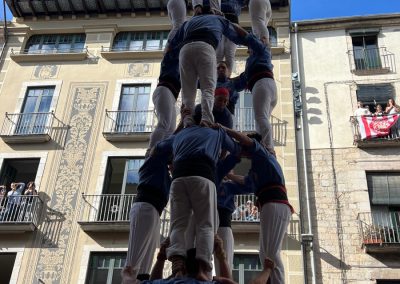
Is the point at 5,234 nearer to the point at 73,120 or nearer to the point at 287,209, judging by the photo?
the point at 73,120

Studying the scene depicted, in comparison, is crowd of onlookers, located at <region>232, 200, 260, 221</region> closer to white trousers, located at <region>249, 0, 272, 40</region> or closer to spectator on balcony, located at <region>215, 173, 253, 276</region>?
white trousers, located at <region>249, 0, 272, 40</region>

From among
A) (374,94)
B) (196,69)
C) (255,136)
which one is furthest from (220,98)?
(374,94)

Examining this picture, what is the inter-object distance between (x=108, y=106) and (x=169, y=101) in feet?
40.6

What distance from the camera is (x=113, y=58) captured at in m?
21.2

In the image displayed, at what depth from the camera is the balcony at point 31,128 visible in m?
18.7

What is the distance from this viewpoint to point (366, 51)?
19969mm

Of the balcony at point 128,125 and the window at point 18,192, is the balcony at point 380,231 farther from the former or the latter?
the window at point 18,192

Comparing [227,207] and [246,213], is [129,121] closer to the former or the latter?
[246,213]

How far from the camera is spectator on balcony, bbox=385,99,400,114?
17.9 metres

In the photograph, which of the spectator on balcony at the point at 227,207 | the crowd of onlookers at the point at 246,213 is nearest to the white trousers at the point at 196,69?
the spectator on balcony at the point at 227,207

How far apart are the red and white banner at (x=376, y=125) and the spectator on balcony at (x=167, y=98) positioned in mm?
10844

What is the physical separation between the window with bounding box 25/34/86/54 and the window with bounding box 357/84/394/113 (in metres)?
10.5

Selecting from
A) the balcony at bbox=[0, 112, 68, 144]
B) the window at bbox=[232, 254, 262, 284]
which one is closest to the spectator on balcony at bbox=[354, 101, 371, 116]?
the window at bbox=[232, 254, 262, 284]

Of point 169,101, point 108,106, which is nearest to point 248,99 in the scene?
point 108,106
